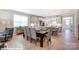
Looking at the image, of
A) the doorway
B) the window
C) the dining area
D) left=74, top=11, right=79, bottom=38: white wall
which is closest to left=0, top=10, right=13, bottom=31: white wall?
the window

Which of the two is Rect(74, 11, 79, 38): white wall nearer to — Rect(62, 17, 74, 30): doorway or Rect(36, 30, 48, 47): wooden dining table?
Rect(62, 17, 74, 30): doorway

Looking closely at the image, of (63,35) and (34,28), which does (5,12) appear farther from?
(63,35)

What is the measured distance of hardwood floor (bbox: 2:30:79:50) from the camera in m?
3.13

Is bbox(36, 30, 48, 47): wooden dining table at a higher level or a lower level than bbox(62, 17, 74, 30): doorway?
lower

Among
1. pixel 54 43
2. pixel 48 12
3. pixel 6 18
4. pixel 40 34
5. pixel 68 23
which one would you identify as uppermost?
pixel 48 12

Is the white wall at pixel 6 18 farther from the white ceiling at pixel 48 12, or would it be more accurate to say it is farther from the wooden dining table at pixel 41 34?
the wooden dining table at pixel 41 34

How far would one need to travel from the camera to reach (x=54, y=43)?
315cm

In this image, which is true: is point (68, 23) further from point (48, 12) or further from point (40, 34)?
point (40, 34)

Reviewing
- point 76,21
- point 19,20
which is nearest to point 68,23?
point 76,21

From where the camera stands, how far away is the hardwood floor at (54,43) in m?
3.13

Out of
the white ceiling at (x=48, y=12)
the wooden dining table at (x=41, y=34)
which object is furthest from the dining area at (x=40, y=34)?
the white ceiling at (x=48, y=12)
